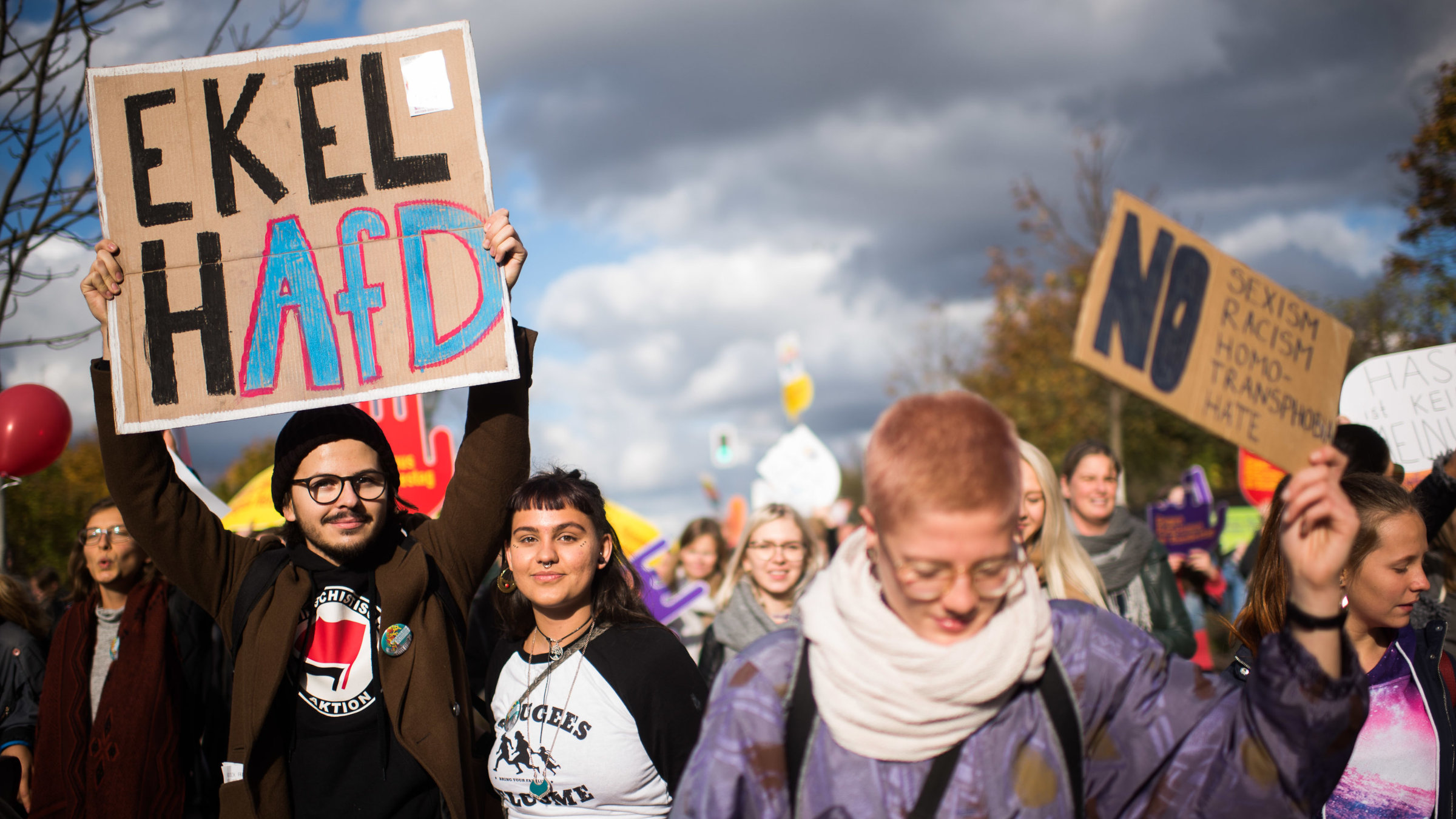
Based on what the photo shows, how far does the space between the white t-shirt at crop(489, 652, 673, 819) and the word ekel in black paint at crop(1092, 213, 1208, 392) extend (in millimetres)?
1643

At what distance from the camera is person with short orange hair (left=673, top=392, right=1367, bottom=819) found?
1469mm

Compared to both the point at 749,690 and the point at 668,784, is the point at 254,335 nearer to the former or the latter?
the point at 668,784

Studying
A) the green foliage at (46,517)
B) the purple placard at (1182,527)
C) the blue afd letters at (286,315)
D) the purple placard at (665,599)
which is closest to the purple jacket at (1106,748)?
the blue afd letters at (286,315)

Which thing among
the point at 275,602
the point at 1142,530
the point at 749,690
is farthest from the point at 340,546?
the point at 1142,530

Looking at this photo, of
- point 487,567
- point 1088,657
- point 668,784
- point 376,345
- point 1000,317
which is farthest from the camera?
point 1000,317

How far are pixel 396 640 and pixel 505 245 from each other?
1.11 meters

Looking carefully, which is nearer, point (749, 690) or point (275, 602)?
point (749, 690)

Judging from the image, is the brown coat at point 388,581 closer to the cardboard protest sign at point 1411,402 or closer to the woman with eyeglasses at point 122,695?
the woman with eyeglasses at point 122,695

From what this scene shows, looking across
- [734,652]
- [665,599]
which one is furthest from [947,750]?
[665,599]

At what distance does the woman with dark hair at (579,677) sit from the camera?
8.18 ft

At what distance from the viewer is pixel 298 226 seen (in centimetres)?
277

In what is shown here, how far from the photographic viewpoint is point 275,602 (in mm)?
2600

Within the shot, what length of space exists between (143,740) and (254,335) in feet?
6.03

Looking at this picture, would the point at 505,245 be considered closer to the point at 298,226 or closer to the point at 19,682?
the point at 298,226
